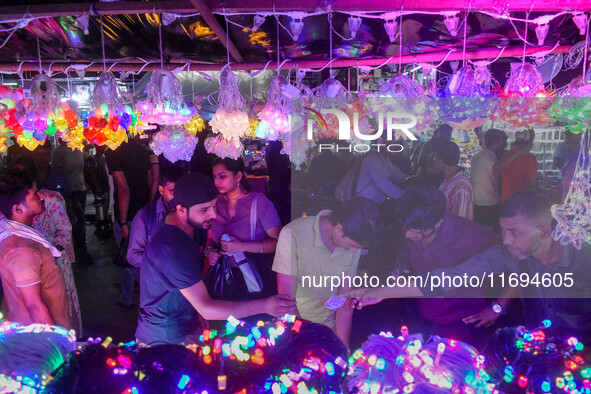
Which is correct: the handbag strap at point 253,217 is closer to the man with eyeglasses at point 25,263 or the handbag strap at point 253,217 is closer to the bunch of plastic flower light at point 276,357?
the man with eyeglasses at point 25,263

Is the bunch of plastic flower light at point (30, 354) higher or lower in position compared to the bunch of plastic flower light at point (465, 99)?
lower

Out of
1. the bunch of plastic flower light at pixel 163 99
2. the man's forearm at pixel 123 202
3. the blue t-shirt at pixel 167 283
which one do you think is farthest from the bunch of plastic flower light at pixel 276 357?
the man's forearm at pixel 123 202

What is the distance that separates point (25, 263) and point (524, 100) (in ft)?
8.80

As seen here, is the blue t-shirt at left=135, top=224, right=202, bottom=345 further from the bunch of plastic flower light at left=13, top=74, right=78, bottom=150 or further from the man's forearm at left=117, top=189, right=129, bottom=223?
the man's forearm at left=117, top=189, right=129, bottom=223

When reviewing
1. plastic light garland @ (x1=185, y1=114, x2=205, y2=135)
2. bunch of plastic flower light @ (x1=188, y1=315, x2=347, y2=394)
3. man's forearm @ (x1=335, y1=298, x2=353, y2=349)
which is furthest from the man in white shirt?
plastic light garland @ (x1=185, y1=114, x2=205, y2=135)

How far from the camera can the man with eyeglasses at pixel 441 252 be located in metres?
2.43

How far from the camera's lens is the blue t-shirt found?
6.39 ft

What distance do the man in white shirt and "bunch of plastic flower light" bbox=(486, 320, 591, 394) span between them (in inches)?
52.6

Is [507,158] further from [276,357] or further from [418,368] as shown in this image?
[276,357]

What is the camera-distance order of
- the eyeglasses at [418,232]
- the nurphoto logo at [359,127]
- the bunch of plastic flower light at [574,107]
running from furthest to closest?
1. the eyeglasses at [418,232]
2. the nurphoto logo at [359,127]
3. the bunch of plastic flower light at [574,107]

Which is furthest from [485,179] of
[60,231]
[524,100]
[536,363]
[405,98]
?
[60,231]

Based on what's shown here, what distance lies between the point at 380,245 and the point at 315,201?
0.48 meters

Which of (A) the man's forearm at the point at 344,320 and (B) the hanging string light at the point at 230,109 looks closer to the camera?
(A) the man's forearm at the point at 344,320

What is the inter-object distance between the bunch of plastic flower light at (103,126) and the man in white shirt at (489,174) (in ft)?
7.49
